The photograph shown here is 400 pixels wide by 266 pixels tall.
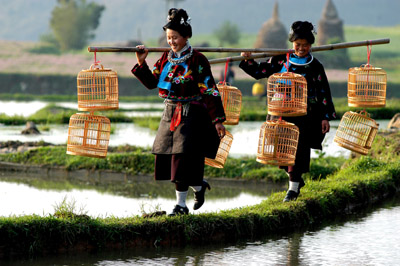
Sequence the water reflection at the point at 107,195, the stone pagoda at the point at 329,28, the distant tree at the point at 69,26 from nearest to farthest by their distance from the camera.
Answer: the water reflection at the point at 107,195, the stone pagoda at the point at 329,28, the distant tree at the point at 69,26

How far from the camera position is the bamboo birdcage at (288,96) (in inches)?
259

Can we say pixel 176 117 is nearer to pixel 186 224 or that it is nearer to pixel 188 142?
pixel 188 142

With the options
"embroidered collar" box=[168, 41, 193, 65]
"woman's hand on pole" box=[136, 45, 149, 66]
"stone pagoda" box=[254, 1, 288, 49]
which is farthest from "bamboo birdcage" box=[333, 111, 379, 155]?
"stone pagoda" box=[254, 1, 288, 49]

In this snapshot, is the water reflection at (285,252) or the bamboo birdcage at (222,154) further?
the bamboo birdcage at (222,154)

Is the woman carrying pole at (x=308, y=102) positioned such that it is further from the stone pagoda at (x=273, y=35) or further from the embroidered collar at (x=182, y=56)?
the stone pagoda at (x=273, y=35)

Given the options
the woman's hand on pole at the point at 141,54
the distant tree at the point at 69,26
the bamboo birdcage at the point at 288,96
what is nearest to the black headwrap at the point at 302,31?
the bamboo birdcage at the point at 288,96

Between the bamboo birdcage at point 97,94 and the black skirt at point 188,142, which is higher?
the bamboo birdcage at point 97,94

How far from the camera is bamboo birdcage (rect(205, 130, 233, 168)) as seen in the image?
23.1 feet

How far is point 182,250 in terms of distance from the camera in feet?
18.4

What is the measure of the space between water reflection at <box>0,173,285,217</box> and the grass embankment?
984mm

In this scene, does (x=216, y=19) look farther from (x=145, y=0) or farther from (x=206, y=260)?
(x=206, y=260)

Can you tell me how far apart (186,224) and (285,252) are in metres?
0.80

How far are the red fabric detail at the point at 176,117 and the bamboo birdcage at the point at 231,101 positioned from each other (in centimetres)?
132

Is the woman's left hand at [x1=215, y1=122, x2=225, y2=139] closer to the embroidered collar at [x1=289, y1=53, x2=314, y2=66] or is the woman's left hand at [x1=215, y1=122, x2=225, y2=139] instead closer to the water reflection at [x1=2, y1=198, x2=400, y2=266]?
the water reflection at [x1=2, y1=198, x2=400, y2=266]
